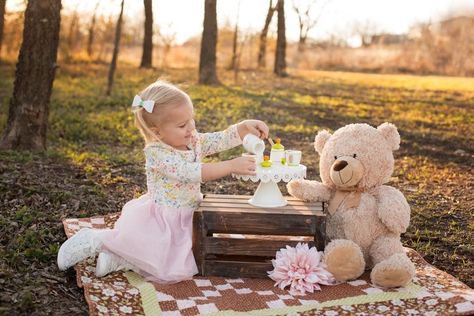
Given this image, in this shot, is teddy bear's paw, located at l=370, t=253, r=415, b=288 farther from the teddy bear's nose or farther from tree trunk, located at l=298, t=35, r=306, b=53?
tree trunk, located at l=298, t=35, r=306, b=53

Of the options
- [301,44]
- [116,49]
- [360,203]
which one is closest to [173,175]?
[360,203]

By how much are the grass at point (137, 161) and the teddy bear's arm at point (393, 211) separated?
0.61 m

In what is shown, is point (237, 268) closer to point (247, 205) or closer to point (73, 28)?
point (247, 205)

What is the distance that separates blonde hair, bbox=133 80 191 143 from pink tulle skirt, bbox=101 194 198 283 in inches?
17.2

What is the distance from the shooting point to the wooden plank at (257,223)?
3.37 metres

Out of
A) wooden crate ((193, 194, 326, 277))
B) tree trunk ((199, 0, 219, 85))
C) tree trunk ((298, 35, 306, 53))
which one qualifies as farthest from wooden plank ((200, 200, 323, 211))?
tree trunk ((298, 35, 306, 53))

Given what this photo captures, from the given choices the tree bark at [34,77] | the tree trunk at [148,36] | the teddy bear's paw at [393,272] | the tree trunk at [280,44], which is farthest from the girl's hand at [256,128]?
the tree trunk at [280,44]

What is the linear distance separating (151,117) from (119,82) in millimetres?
11514

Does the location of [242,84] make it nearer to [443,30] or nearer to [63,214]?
[63,214]

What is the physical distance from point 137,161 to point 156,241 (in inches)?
129

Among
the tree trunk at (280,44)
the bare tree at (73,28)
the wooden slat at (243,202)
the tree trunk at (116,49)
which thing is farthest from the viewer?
the tree trunk at (280,44)

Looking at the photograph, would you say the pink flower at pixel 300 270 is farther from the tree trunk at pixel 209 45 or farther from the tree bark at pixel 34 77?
the tree trunk at pixel 209 45

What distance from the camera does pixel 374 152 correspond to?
354 cm

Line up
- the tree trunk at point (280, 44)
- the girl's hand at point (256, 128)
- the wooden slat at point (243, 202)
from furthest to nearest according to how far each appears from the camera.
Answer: the tree trunk at point (280, 44) → the girl's hand at point (256, 128) → the wooden slat at point (243, 202)
